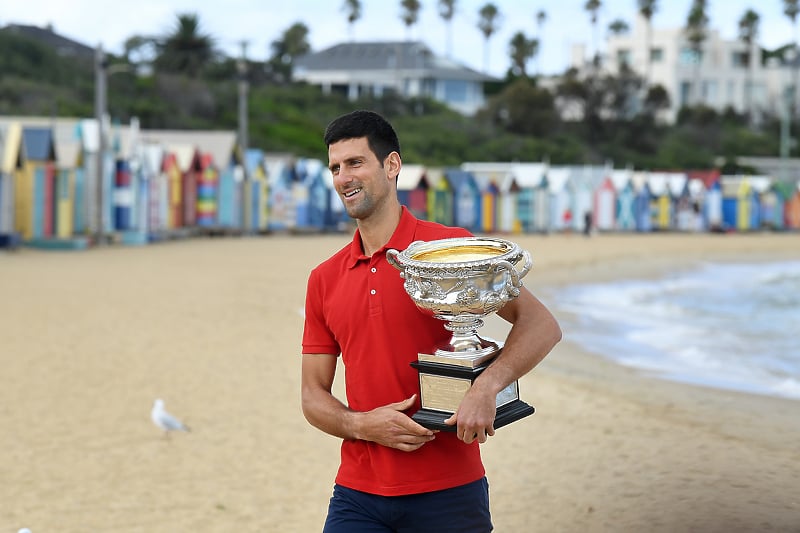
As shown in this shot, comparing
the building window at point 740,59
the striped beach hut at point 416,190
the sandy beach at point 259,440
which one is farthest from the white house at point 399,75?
the sandy beach at point 259,440

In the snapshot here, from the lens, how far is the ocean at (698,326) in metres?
13.3

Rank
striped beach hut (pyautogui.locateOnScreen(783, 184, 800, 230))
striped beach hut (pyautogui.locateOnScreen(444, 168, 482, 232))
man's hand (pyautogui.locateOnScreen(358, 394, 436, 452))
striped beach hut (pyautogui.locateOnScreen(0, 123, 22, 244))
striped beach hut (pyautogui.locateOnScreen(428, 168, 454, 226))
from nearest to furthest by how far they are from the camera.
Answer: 1. man's hand (pyautogui.locateOnScreen(358, 394, 436, 452))
2. striped beach hut (pyautogui.locateOnScreen(0, 123, 22, 244))
3. striped beach hut (pyautogui.locateOnScreen(428, 168, 454, 226))
4. striped beach hut (pyautogui.locateOnScreen(444, 168, 482, 232))
5. striped beach hut (pyautogui.locateOnScreen(783, 184, 800, 230))

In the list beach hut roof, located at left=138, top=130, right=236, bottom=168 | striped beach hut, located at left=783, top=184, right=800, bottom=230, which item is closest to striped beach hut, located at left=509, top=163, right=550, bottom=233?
beach hut roof, located at left=138, top=130, right=236, bottom=168

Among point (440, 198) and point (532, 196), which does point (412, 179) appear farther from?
point (532, 196)

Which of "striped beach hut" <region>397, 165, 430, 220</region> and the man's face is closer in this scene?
the man's face

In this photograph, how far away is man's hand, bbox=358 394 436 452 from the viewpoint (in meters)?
2.89

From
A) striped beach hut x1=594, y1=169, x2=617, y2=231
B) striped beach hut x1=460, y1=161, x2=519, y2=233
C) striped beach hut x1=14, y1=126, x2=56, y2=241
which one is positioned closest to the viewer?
striped beach hut x1=14, y1=126, x2=56, y2=241

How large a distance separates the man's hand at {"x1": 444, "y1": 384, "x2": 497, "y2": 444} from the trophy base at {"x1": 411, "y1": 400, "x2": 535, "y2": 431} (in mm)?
24

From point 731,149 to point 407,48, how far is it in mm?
29937

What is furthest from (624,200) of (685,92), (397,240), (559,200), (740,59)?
(740,59)

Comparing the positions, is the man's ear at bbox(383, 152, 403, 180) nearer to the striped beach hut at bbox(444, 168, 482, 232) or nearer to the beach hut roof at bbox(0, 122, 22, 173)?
the beach hut roof at bbox(0, 122, 22, 173)

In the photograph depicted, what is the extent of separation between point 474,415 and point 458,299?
11.6 inches

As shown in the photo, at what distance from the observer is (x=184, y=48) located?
75688 millimetres

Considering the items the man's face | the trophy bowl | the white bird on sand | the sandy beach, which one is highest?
the man's face
